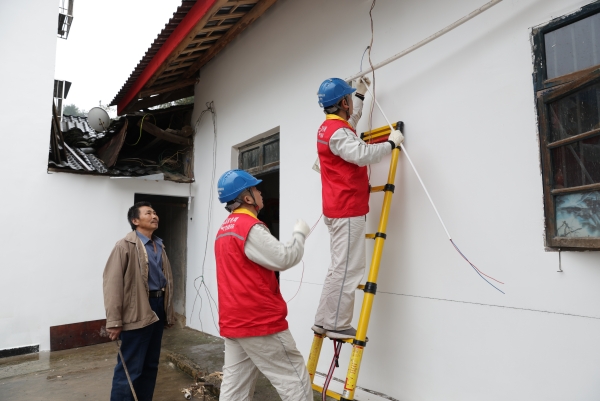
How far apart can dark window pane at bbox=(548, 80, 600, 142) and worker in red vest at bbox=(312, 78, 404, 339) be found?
0.89 m

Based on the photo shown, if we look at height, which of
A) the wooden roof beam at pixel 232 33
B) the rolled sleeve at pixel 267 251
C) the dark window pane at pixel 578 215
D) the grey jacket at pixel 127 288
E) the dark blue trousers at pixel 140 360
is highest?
the wooden roof beam at pixel 232 33

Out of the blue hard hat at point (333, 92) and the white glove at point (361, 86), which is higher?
the white glove at point (361, 86)

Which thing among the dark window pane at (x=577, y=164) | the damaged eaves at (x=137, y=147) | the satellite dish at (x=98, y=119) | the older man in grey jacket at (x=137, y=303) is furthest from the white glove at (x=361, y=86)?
the satellite dish at (x=98, y=119)

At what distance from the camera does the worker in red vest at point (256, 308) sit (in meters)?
2.19

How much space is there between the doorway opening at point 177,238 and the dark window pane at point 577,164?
18.4ft

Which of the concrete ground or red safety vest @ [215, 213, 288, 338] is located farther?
the concrete ground

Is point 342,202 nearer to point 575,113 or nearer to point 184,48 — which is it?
point 575,113

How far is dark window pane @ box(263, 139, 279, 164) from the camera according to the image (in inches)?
181

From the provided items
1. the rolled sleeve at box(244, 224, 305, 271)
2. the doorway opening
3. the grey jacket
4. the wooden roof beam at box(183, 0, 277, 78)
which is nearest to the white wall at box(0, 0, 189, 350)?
the doorway opening

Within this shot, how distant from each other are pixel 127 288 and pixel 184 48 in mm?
3295

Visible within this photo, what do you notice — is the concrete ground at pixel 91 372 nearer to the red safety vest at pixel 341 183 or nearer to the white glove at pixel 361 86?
the red safety vest at pixel 341 183

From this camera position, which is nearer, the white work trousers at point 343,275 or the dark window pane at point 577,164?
the dark window pane at point 577,164

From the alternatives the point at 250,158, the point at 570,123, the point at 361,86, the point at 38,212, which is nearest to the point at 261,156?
the point at 250,158

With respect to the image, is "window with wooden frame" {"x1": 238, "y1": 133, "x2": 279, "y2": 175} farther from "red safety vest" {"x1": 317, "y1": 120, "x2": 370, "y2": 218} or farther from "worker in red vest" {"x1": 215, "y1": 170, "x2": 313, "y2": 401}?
"worker in red vest" {"x1": 215, "y1": 170, "x2": 313, "y2": 401}
